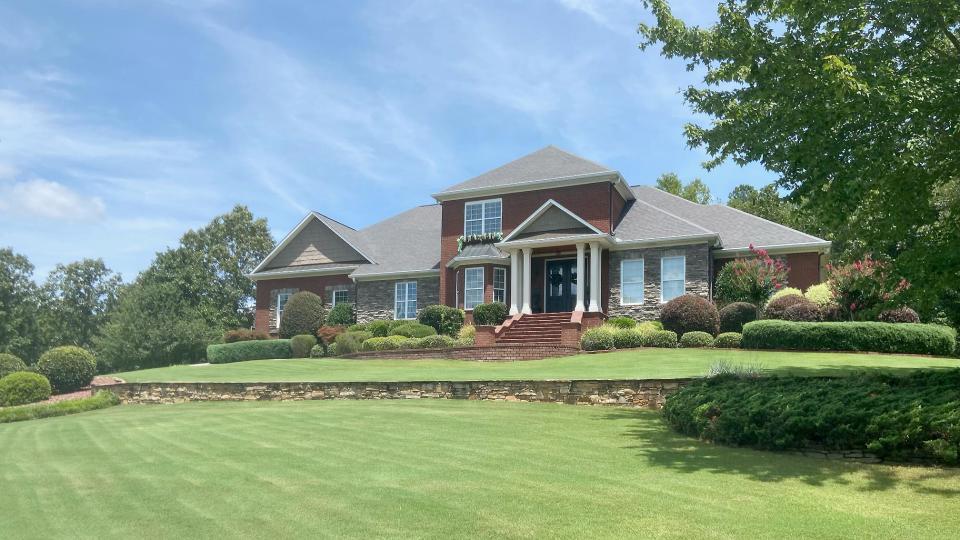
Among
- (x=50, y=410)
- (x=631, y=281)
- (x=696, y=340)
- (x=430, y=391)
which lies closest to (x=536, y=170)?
(x=631, y=281)

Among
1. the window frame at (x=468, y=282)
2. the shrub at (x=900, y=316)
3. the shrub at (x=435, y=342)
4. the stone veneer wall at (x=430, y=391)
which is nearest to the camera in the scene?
the stone veneer wall at (x=430, y=391)

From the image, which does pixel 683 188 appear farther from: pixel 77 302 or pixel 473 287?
pixel 77 302

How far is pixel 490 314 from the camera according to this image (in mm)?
30359

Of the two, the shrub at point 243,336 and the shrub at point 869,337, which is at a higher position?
the shrub at point 869,337

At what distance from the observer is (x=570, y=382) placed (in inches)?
598

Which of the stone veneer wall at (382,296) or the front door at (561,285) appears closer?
the front door at (561,285)

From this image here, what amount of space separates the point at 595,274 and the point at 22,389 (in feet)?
65.5

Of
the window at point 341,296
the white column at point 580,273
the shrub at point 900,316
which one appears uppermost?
the white column at point 580,273

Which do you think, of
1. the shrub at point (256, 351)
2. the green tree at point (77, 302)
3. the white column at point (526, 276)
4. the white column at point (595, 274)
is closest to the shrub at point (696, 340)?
the white column at point (595, 274)

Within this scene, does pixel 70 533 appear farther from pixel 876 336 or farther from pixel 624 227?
pixel 624 227

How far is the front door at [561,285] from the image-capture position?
31578 millimetres

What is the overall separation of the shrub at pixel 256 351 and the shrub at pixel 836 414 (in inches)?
932

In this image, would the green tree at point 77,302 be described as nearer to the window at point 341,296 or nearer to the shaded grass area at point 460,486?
the window at point 341,296

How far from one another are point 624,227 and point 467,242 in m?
6.66
